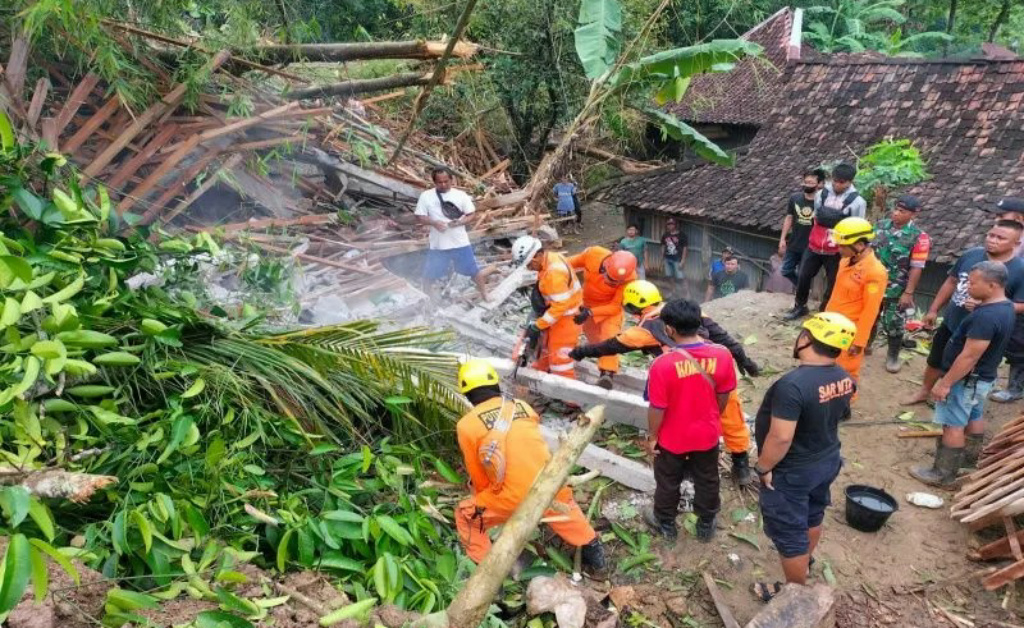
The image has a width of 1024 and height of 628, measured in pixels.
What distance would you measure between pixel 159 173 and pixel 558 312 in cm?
440

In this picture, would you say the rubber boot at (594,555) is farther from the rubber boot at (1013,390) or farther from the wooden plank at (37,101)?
the wooden plank at (37,101)

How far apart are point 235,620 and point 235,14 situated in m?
6.59

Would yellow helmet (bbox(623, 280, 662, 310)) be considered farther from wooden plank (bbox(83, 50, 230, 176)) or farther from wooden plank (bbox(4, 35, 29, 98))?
wooden plank (bbox(4, 35, 29, 98))

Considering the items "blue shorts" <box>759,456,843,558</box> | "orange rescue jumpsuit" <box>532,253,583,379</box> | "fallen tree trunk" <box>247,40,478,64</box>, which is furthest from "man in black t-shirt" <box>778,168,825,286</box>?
"blue shorts" <box>759,456,843,558</box>

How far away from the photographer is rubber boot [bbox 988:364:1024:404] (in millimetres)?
5656

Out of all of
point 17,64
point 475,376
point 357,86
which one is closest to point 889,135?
point 357,86

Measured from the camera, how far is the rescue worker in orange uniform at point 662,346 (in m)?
4.49

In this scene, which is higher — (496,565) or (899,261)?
(899,261)

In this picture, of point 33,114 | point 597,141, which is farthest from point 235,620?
point 597,141

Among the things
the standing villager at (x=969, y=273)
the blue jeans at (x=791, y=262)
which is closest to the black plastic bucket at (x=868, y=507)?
the standing villager at (x=969, y=273)

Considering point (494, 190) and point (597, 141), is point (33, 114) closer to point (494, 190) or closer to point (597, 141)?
point (494, 190)

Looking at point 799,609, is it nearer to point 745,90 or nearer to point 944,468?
point 944,468

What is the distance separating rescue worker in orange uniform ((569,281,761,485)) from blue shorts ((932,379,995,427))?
1.26 metres

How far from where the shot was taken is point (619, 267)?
18.3ft
